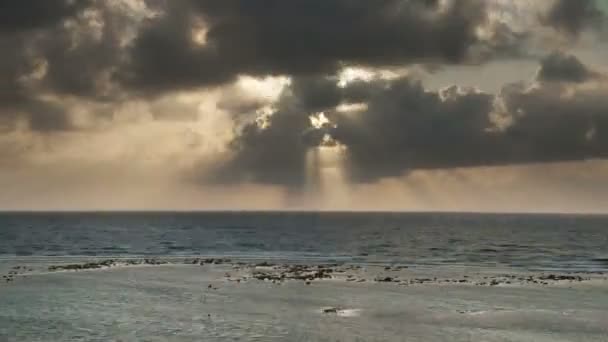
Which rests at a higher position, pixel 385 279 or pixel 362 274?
pixel 385 279

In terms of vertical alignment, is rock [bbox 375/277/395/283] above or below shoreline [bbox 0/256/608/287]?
above

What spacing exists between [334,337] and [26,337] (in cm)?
1885

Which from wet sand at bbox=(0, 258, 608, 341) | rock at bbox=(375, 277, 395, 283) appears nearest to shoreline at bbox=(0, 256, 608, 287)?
rock at bbox=(375, 277, 395, 283)

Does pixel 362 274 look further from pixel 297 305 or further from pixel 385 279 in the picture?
pixel 297 305

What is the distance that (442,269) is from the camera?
9356 cm

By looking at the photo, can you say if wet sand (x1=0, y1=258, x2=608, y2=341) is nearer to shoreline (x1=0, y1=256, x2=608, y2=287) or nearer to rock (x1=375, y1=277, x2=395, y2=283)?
rock (x1=375, y1=277, x2=395, y2=283)

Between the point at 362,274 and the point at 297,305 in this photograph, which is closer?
the point at 297,305

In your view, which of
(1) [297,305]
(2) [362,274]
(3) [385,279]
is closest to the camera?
(1) [297,305]

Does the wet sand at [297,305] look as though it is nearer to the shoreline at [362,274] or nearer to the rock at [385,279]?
the rock at [385,279]

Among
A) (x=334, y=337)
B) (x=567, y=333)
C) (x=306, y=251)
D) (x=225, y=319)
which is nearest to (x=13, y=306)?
(x=225, y=319)

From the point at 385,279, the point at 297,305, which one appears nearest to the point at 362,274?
the point at 385,279

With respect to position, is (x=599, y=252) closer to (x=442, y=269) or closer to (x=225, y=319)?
(x=442, y=269)

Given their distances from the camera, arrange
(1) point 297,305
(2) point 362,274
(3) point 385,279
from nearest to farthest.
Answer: (1) point 297,305 < (3) point 385,279 < (2) point 362,274

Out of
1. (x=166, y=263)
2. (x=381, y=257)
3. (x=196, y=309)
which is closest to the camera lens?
(x=196, y=309)
